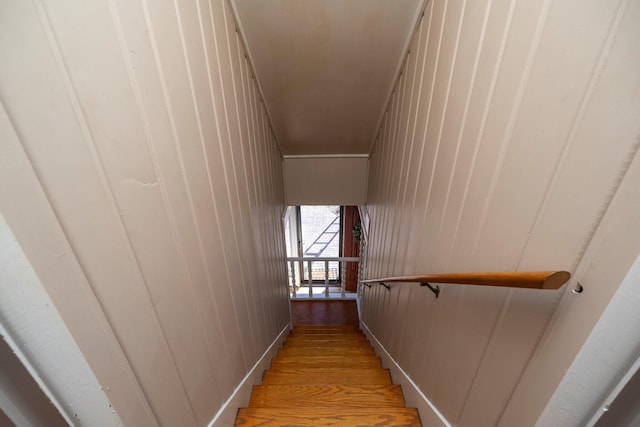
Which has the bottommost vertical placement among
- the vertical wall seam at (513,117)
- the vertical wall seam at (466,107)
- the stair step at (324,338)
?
the stair step at (324,338)

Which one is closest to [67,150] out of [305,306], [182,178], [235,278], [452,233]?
[182,178]

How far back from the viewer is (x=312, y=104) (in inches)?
86.7

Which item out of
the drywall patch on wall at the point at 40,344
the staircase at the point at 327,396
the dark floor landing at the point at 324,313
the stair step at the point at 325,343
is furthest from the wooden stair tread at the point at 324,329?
the drywall patch on wall at the point at 40,344

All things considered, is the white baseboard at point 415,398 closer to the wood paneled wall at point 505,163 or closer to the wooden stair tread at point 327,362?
the wood paneled wall at point 505,163

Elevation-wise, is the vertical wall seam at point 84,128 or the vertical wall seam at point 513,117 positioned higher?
the vertical wall seam at point 513,117

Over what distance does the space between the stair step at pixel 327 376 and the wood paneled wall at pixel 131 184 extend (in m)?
0.58

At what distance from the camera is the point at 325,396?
1402 mm

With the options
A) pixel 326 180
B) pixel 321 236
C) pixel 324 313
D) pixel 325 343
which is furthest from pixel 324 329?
pixel 321 236

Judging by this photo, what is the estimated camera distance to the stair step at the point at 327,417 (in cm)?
118

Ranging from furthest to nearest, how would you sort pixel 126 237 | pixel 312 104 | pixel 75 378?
pixel 312 104
pixel 126 237
pixel 75 378

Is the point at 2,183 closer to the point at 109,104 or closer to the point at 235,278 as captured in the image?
the point at 109,104

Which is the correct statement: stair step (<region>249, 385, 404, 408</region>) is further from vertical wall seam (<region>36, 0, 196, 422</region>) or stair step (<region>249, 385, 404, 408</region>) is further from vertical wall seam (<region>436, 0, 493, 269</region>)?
vertical wall seam (<region>36, 0, 196, 422</region>)

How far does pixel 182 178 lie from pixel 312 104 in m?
1.70

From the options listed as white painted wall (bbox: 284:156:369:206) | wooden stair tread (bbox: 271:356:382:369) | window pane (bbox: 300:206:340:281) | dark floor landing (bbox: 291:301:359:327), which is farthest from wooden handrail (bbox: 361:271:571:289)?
window pane (bbox: 300:206:340:281)
